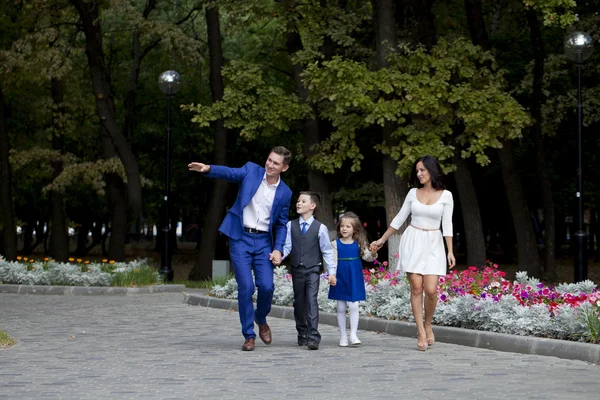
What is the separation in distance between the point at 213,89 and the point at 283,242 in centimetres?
1735

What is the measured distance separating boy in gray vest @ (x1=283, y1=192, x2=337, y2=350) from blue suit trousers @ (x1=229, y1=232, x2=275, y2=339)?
0.37m

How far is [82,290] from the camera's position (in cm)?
2186

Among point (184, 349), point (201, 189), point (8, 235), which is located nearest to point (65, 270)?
point (8, 235)

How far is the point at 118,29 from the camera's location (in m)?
32.7

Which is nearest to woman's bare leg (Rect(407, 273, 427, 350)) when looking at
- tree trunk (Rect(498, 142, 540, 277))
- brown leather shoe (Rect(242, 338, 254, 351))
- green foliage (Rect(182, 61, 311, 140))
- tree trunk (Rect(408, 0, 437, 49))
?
brown leather shoe (Rect(242, 338, 254, 351))

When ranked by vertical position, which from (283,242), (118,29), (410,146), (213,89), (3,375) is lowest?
(3,375)

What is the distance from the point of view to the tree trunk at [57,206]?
34.1 m

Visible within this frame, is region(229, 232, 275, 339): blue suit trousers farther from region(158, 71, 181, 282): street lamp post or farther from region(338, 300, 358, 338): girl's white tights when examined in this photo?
region(158, 71, 181, 282): street lamp post

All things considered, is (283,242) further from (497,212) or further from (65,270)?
(497,212)

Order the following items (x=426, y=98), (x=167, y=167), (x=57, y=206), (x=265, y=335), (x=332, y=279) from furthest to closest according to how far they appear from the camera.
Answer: (x=57, y=206) → (x=167, y=167) → (x=426, y=98) → (x=265, y=335) → (x=332, y=279)

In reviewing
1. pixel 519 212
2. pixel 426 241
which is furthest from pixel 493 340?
pixel 519 212

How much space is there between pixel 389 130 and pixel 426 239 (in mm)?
11307

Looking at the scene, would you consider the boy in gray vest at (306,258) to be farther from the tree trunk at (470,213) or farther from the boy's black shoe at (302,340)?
the tree trunk at (470,213)

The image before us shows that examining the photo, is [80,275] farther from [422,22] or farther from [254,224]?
[254,224]
